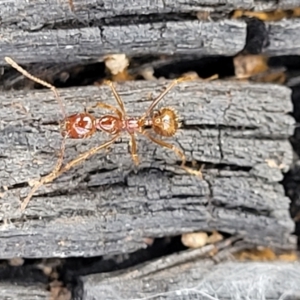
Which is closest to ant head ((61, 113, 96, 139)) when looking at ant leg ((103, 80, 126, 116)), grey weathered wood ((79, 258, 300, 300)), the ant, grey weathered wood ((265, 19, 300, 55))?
the ant

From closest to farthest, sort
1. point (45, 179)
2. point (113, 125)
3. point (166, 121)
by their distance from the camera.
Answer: point (45, 179), point (166, 121), point (113, 125)

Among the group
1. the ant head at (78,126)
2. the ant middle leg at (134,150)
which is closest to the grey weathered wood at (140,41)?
the ant head at (78,126)

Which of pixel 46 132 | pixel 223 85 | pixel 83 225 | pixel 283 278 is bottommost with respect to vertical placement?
pixel 283 278

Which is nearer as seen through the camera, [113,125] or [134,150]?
[134,150]

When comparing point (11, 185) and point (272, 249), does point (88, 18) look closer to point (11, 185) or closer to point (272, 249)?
point (11, 185)

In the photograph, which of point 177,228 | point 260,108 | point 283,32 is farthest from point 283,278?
point 283,32

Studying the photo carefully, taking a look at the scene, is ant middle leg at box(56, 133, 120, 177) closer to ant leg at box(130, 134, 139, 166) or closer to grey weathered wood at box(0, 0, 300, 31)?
ant leg at box(130, 134, 139, 166)

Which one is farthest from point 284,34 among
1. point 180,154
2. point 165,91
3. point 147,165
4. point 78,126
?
point 78,126

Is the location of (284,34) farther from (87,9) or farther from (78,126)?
(78,126)

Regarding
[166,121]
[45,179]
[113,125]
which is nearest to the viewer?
[45,179]
